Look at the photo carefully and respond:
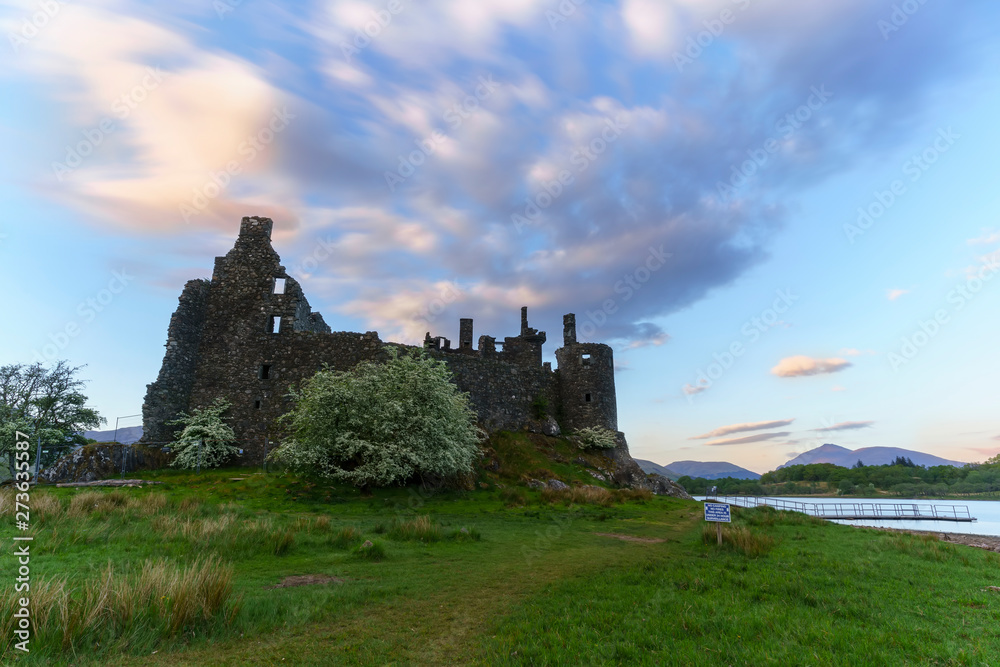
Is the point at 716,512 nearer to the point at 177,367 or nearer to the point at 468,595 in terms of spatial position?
the point at 468,595

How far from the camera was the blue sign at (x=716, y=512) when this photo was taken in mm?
14141

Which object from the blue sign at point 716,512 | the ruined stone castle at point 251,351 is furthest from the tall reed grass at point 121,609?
the ruined stone castle at point 251,351

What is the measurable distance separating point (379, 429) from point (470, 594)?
46.5ft

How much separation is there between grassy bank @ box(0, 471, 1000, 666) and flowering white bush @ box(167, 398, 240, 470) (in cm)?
1089

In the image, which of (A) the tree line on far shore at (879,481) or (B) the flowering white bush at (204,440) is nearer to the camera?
(B) the flowering white bush at (204,440)

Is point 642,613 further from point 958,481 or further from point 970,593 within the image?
point 958,481

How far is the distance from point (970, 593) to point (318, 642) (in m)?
12.5

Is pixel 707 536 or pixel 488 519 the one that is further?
pixel 488 519

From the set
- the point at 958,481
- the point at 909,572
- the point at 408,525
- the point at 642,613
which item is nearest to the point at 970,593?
the point at 909,572

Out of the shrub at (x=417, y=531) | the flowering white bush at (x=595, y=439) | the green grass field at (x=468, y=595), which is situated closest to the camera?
the green grass field at (x=468, y=595)

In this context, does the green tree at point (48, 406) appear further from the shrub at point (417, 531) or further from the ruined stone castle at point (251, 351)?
the shrub at point (417, 531)

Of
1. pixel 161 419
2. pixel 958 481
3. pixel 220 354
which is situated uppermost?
pixel 220 354

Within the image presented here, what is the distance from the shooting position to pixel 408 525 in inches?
603

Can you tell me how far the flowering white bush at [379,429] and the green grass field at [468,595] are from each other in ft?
16.9
